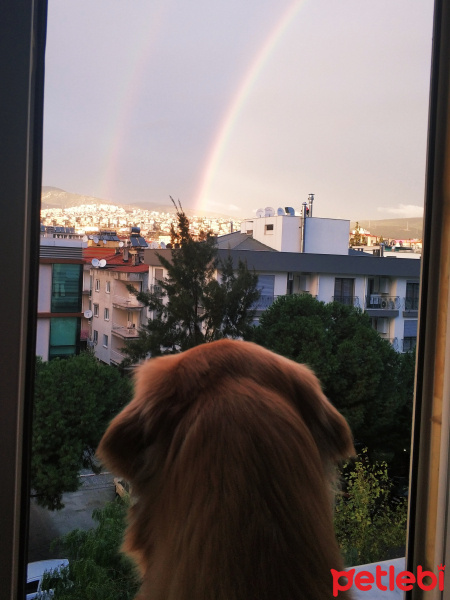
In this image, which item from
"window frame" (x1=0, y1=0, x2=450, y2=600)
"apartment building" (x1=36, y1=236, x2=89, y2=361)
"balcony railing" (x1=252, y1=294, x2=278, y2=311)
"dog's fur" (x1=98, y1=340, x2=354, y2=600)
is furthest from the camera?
"balcony railing" (x1=252, y1=294, x2=278, y2=311)

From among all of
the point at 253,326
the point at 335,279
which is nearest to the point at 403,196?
the point at 335,279

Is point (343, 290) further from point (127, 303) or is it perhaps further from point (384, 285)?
point (127, 303)

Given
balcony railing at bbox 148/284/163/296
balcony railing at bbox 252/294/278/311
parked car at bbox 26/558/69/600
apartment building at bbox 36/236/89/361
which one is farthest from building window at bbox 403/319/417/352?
parked car at bbox 26/558/69/600

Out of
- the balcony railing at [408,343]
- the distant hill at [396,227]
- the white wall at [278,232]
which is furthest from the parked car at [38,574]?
the distant hill at [396,227]

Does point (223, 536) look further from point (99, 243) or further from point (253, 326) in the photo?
point (99, 243)

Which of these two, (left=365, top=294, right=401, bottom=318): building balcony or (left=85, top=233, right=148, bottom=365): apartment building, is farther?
(left=365, top=294, right=401, bottom=318): building balcony

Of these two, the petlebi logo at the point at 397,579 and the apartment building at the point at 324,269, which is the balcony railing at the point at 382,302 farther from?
the petlebi logo at the point at 397,579

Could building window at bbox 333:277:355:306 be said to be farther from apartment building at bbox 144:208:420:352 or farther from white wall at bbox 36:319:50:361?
white wall at bbox 36:319:50:361
